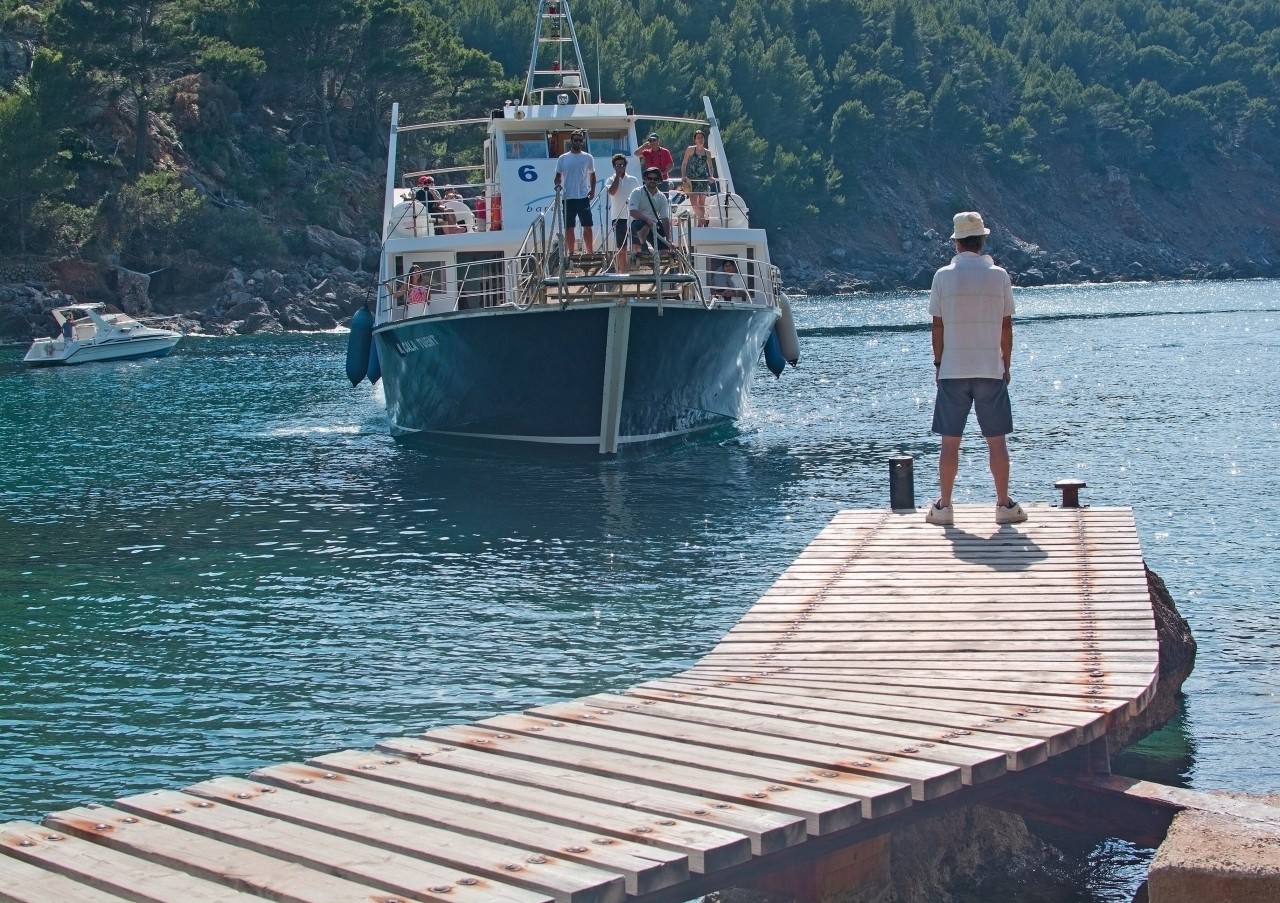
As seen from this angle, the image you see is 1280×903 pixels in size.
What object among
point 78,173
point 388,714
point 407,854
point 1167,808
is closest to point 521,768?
point 407,854

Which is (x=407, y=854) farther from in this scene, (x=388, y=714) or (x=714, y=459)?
(x=714, y=459)

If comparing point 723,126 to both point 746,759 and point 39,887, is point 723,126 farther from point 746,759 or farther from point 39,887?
point 39,887

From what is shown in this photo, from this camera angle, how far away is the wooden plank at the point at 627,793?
5648 millimetres

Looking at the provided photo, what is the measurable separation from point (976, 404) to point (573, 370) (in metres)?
11.8

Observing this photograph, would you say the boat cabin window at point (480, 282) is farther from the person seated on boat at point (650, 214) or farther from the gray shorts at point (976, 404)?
the gray shorts at point (976, 404)

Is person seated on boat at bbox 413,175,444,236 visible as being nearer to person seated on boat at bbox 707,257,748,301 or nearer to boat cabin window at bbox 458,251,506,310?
boat cabin window at bbox 458,251,506,310

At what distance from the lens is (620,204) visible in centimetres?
2322

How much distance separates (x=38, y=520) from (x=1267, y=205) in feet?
504

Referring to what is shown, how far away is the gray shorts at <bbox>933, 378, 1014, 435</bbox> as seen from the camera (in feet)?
36.5

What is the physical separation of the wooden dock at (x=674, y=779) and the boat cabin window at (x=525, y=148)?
18615 millimetres

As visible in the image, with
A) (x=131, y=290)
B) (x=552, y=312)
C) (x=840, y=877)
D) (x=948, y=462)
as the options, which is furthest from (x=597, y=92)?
(x=131, y=290)

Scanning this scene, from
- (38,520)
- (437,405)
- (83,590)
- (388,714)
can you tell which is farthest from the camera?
(437,405)

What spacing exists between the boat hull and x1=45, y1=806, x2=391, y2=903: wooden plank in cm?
4795

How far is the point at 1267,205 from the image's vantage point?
15562cm
